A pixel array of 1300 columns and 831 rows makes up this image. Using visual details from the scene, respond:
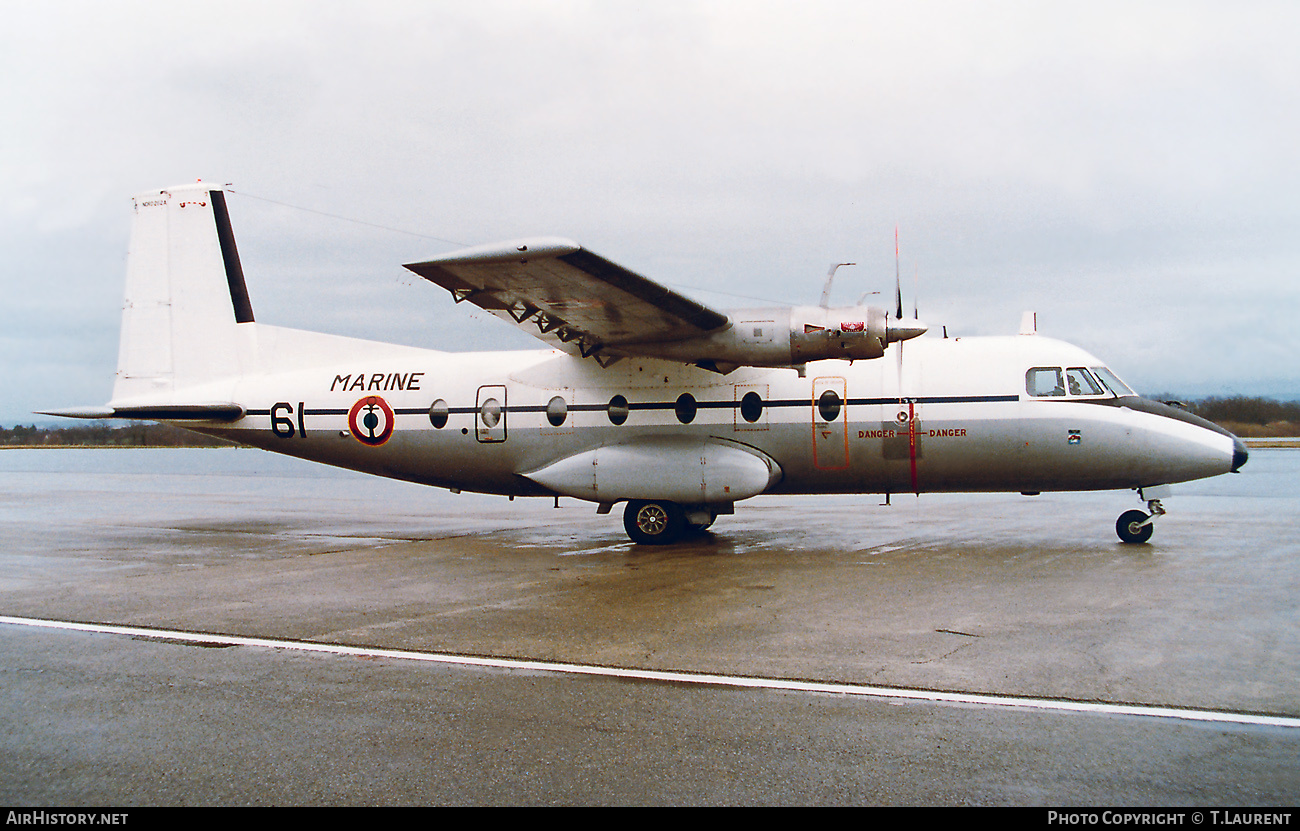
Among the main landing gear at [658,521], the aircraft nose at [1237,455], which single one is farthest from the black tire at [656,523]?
the aircraft nose at [1237,455]

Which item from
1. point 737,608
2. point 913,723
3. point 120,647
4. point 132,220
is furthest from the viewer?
point 132,220

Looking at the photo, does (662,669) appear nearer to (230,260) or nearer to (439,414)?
(439,414)

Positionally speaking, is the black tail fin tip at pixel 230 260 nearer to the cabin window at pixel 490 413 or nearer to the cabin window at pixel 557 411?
the cabin window at pixel 490 413

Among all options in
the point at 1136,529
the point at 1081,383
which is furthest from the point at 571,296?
the point at 1136,529

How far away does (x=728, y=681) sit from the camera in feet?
18.7

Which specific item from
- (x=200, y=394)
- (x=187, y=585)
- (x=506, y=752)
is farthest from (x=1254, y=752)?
(x=200, y=394)

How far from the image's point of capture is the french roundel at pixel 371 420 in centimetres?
1478

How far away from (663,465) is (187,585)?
6.56 meters

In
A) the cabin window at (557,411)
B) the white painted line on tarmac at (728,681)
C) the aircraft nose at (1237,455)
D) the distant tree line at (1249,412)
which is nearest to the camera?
the white painted line on tarmac at (728,681)

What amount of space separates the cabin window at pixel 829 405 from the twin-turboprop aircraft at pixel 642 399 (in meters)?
0.03

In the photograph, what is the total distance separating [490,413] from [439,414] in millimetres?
950

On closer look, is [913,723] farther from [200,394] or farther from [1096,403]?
[200,394]

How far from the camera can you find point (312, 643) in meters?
6.96

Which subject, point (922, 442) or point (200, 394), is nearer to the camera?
point (922, 442)
